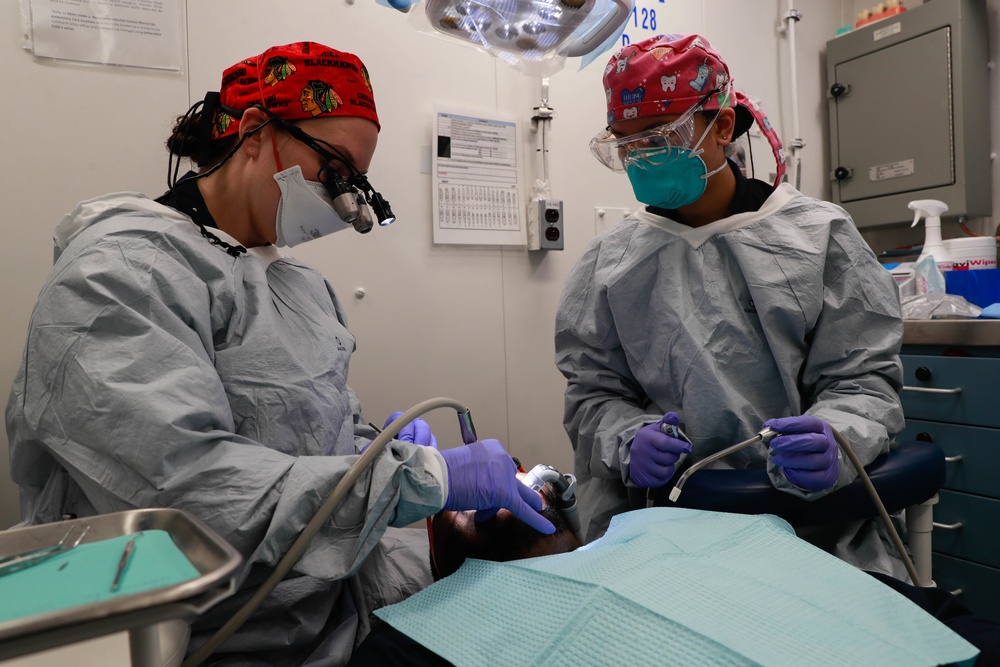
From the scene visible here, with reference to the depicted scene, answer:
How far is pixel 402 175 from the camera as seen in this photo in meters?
1.97

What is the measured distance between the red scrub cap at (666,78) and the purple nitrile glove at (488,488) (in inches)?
30.4

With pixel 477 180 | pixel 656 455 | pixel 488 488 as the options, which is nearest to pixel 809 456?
pixel 656 455

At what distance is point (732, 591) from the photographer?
2.16ft

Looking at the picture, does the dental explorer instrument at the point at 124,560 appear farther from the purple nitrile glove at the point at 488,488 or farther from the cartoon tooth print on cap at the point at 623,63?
the cartoon tooth print on cap at the point at 623,63

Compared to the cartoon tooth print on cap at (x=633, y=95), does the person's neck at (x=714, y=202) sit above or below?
below

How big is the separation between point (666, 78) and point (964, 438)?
4.58 feet

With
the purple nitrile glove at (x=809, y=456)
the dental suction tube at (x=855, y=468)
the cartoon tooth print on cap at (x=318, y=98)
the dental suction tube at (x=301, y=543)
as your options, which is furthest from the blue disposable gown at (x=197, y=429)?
the purple nitrile glove at (x=809, y=456)

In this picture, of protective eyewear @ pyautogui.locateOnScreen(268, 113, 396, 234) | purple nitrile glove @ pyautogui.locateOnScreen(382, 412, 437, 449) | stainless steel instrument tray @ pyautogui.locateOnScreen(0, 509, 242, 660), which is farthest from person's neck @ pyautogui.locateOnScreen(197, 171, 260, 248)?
stainless steel instrument tray @ pyautogui.locateOnScreen(0, 509, 242, 660)

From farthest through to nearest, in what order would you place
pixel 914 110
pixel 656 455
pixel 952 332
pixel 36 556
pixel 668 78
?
pixel 914 110
pixel 952 332
pixel 668 78
pixel 656 455
pixel 36 556

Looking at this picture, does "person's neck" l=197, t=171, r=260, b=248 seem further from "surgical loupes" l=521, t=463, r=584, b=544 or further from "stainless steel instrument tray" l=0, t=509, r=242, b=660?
"stainless steel instrument tray" l=0, t=509, r=242, b=660

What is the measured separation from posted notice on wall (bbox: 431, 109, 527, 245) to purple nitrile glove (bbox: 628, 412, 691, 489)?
42.3 inches

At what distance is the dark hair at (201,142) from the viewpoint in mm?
1156

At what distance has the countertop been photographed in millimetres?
1736

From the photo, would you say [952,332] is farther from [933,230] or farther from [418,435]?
[418,435]
